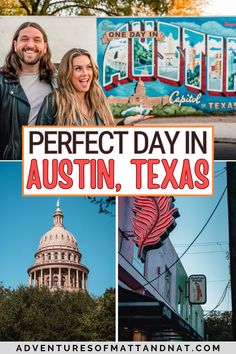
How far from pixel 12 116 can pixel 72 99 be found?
2.28 ft

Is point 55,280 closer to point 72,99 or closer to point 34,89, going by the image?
point 72,99

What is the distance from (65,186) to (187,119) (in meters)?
1.77

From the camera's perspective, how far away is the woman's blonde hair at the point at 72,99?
1130 cm

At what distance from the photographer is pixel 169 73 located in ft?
39.5

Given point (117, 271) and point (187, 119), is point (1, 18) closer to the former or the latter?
point (187, 119)

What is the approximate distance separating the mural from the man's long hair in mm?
639

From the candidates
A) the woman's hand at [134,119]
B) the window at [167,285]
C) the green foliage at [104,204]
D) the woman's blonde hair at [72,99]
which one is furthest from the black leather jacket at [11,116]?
the window at [167,285]

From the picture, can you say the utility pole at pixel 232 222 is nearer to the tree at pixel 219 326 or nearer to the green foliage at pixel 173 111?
the tree at pixel 219 326

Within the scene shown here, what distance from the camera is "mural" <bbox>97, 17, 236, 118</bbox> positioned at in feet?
39.2

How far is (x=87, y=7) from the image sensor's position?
83.7 feet

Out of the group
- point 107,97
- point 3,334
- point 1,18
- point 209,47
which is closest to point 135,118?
point 107,97

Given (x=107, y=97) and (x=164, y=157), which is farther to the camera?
(x=107, y=97)

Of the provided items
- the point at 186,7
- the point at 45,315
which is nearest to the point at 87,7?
the point at 186,7

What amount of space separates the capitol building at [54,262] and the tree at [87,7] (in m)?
14.6
